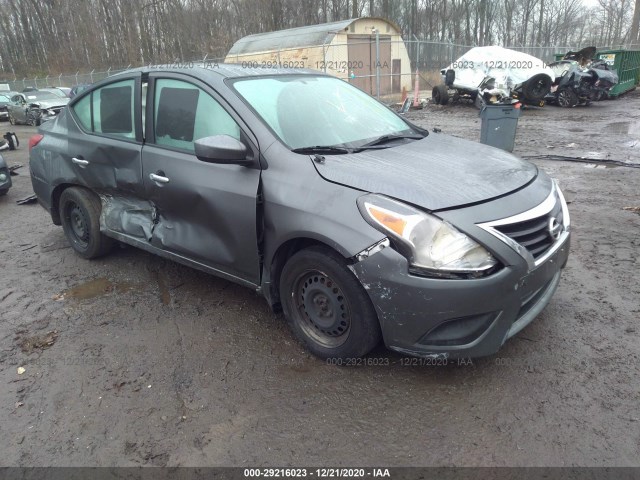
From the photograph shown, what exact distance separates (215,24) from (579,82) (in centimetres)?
2889

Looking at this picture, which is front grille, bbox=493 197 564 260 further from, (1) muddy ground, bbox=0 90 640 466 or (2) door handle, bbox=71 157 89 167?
(2) door handle, bbox=71 157 89 167

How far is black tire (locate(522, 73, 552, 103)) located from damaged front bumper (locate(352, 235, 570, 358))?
50.0 feet

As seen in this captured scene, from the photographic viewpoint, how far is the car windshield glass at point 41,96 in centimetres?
1858

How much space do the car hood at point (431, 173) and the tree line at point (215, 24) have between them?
35.0 m

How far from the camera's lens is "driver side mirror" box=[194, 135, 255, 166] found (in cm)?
287

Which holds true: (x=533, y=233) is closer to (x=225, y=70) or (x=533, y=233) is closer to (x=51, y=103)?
(x=225, y=70)

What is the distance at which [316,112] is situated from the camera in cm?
338

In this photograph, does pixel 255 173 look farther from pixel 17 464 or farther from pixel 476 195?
pixel 17 464

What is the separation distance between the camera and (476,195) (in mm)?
2562

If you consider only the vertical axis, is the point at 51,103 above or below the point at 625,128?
above

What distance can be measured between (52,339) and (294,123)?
232 cm

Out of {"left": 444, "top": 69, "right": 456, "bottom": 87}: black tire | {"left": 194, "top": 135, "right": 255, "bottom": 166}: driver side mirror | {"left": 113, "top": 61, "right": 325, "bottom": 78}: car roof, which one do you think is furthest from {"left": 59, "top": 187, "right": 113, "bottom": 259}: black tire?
{"left": 444, "top": 69, "right": 456, "bottom": 87}: black tire

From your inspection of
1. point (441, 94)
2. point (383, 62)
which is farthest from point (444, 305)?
point (383, 62)

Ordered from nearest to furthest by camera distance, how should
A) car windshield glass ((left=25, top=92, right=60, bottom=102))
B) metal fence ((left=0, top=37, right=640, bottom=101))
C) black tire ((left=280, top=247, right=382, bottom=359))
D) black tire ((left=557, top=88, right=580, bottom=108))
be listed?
1. black tire ((left=280, top=247, right=382, bottom=359))
2. black tire ((left=557, top=88, right=580, bottom=108))
3. car windshield glass ((left=25, top=92, right=60, bottom=102))
4. metal fence ((left=0, top=37, right=640, bottom=101))
